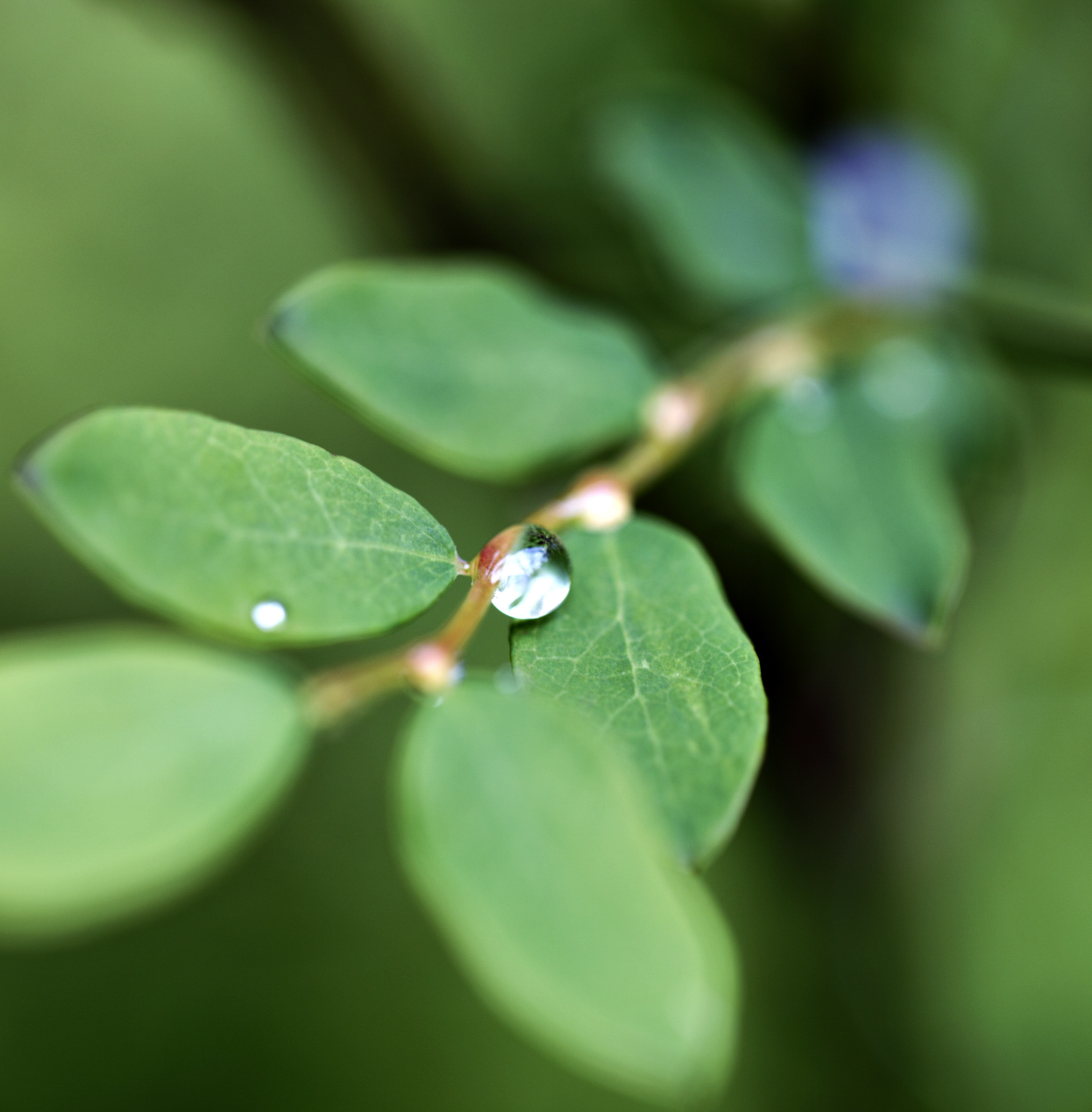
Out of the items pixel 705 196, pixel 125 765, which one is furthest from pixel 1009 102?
pixel 125 765

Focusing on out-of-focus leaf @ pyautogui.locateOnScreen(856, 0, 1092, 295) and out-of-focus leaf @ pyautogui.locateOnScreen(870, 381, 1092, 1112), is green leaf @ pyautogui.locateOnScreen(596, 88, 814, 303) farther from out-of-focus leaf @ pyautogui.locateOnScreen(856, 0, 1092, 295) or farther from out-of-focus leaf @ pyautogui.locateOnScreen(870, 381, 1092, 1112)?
out-of-focus leaf @ pyautogui.locateOnScreen(870, 381, 1092, 1112)

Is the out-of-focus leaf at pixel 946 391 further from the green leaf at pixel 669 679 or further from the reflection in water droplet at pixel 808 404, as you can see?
the green leaf at pixel 669 679

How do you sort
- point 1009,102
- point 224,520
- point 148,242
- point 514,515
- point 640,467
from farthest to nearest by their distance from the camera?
point 148,242 → point 1009,102 → point 514,515 → point 640,467 → point 224,520

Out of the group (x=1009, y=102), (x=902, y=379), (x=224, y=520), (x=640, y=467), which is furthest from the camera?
(x=1009, y=102)

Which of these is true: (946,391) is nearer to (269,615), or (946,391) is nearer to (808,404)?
(808,404)

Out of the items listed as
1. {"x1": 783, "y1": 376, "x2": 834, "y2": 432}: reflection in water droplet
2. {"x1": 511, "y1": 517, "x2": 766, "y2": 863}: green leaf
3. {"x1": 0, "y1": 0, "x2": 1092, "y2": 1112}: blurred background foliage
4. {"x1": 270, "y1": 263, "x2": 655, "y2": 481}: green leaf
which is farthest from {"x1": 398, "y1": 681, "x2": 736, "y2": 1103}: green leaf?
{"x1": 0, "y1": 0, "x2": 1092, "y2": 1112}: blurred background foliage
